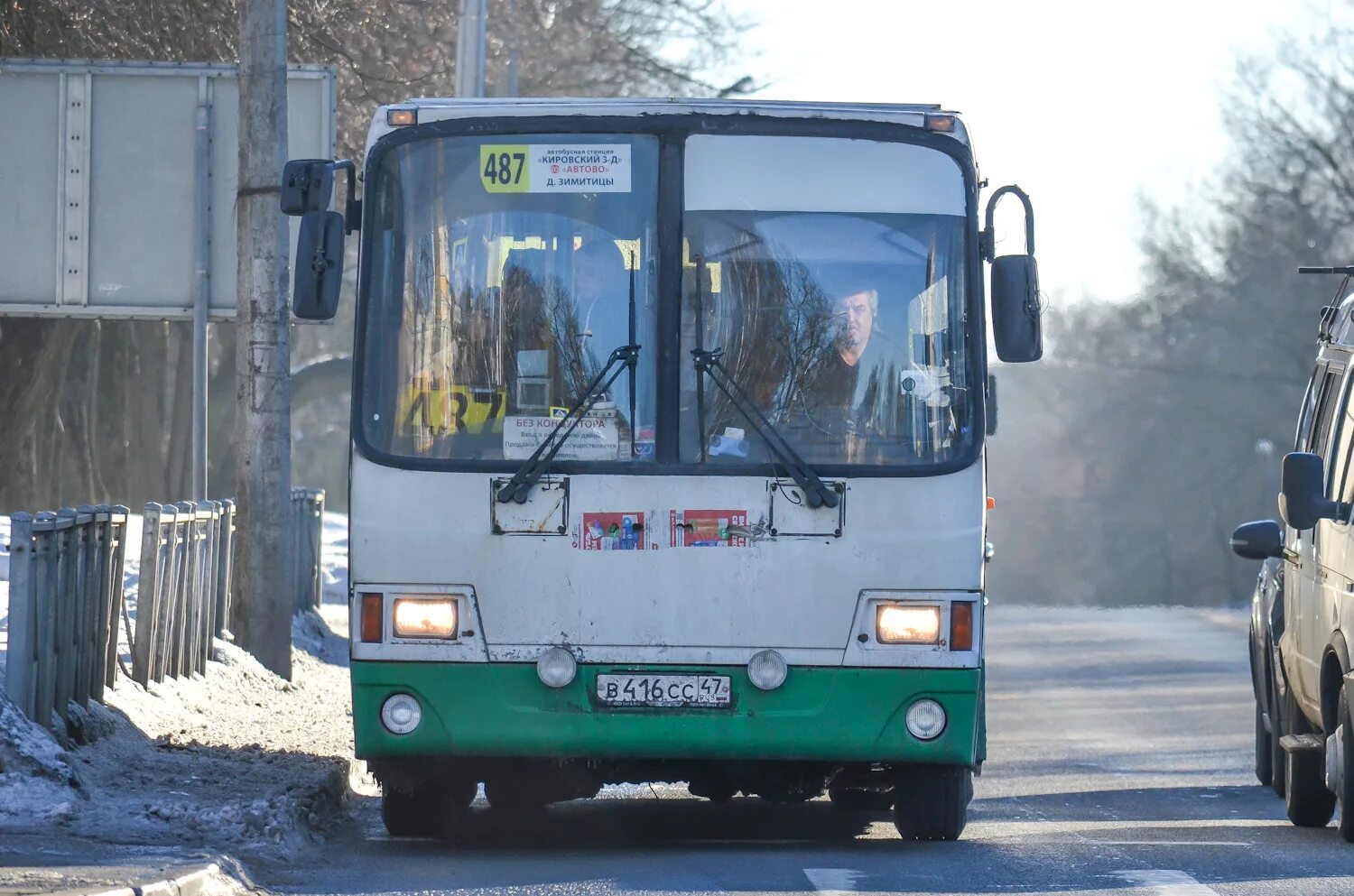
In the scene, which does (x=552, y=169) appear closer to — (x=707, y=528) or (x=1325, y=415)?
(x=707, y=528)

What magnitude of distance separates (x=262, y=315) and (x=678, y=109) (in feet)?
20.0

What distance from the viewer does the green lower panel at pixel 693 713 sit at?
30.5 feet

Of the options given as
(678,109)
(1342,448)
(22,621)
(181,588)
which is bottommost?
(181,588)

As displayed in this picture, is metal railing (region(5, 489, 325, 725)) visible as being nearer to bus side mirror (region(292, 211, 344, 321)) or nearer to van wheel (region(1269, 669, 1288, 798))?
bus side mirror (region(292, 211, 344, 321))

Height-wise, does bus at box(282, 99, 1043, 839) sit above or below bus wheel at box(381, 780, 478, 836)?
above

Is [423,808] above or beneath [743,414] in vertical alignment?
A: beneath

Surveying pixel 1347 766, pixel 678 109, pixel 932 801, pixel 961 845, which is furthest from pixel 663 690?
pixel 1347 766

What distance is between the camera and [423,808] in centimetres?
1017

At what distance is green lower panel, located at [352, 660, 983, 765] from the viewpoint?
30.5 ft

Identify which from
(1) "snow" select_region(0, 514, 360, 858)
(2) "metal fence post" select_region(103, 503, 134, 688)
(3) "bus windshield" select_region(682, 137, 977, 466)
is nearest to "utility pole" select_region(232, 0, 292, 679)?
(1) "snow" select_region(0, 514, 360, 858)

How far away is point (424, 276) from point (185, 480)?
1130 inches

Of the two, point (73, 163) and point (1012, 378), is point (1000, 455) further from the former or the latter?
point (73, 163)

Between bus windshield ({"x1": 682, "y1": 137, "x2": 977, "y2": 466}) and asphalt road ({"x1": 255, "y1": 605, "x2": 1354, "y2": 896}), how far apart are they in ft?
5.40

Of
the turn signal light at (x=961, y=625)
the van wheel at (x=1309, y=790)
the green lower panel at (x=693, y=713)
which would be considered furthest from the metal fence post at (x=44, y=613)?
the van wheel at (x=1309, y=790)
